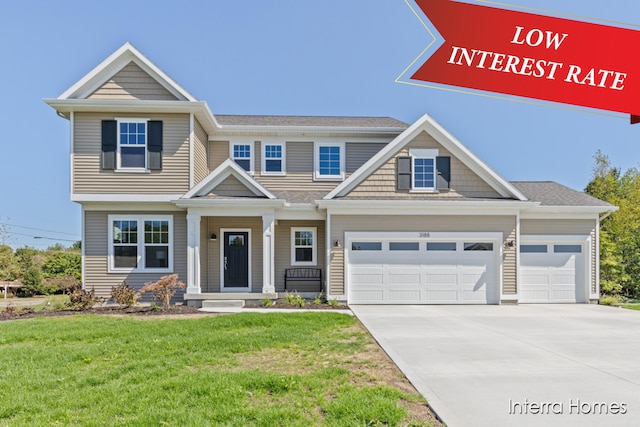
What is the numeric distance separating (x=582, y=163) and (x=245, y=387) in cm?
2482

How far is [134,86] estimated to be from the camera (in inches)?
507

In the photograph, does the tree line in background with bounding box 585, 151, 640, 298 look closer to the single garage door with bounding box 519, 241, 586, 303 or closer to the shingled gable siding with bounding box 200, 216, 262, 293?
the single garage door with bounding box 519, 241, 586, 303

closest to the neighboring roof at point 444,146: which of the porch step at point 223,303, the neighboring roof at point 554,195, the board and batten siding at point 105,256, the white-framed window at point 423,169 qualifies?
the white-framed window at point 423,169

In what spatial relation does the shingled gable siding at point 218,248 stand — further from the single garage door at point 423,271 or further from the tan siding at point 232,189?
the single garage door at point 423,271

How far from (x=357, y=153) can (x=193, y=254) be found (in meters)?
7.17

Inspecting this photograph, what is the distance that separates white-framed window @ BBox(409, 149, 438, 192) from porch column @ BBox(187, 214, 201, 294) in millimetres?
7107

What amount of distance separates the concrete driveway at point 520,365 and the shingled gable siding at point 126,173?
754 cm

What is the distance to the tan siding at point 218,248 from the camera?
13820mm

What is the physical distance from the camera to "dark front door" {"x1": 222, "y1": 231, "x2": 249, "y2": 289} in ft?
45.4

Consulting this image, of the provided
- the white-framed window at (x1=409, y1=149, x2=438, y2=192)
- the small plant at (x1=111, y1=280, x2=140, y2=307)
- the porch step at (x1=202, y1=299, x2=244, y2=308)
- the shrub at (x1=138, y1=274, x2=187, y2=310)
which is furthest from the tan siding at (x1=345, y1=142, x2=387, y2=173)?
the small plant at (x1=111, y1=280, x2=140, y2=307)

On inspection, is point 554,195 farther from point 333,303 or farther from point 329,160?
point 333,303

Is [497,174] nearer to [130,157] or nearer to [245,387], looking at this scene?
[245,387]

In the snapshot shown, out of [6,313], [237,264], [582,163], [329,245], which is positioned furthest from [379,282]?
[582,163]

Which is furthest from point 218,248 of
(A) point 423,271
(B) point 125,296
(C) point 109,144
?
(A) point 423,271
